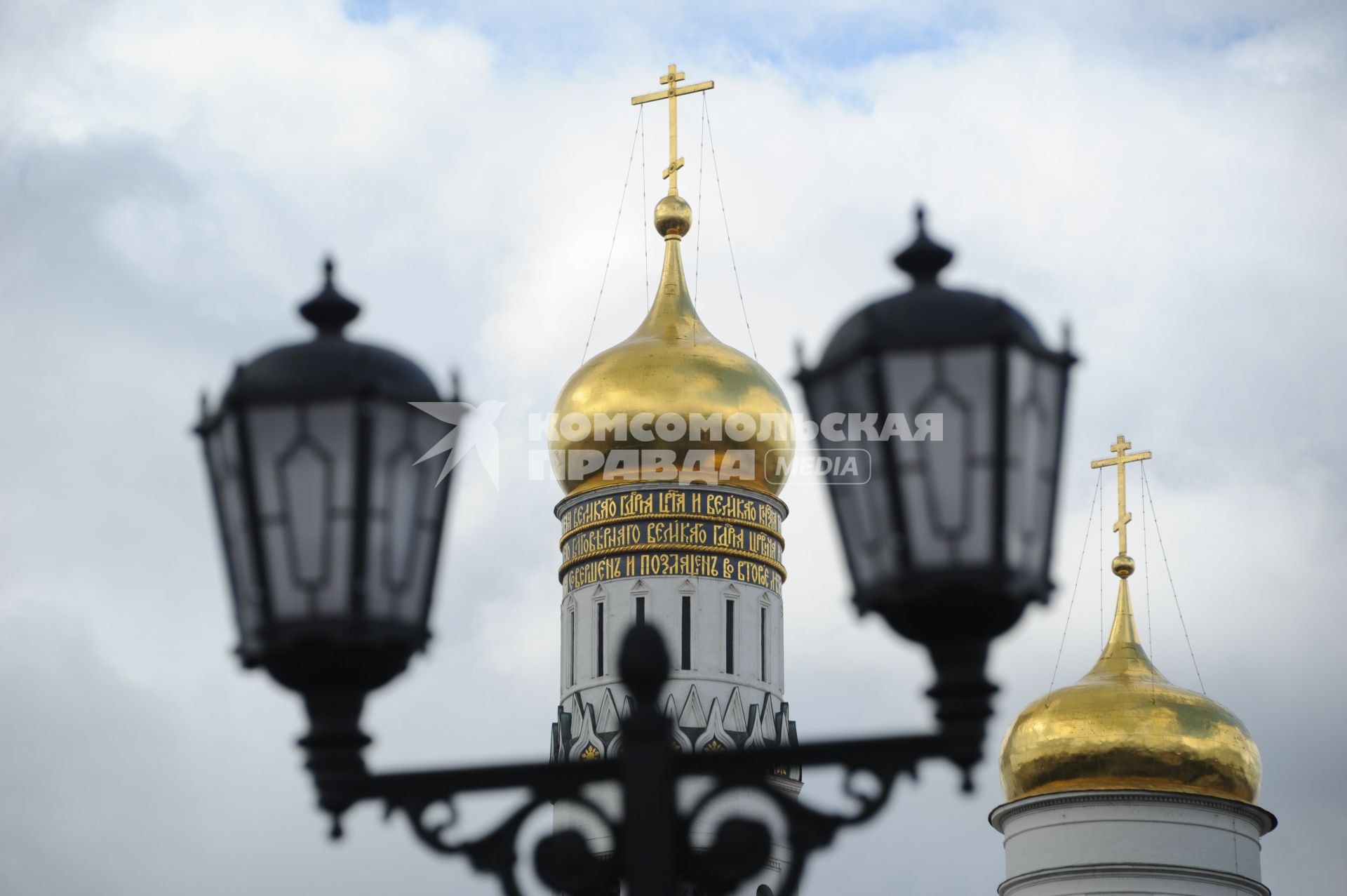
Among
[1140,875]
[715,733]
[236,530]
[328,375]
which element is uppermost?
[715,733]

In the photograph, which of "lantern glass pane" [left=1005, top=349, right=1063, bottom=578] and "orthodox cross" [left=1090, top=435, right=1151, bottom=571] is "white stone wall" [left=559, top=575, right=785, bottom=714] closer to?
"orthodox cross" [left=1090, top=435, right=1151, bottom=571]

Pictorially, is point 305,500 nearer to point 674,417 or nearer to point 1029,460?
point 1029,460

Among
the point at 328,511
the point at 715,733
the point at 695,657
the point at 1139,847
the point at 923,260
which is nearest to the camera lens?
the point at 328,511

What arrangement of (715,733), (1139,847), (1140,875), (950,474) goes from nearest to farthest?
(950,474)
(715,733)
(1140,875)
(1139,847)

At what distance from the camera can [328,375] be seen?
3.99 metres

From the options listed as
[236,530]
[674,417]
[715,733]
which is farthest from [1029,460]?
[674,417]

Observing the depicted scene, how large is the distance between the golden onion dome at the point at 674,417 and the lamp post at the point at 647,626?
24091 mm

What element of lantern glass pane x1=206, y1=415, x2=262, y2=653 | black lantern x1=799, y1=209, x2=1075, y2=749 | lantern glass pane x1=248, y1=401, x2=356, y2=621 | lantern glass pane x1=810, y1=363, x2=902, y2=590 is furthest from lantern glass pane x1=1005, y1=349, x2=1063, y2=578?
lantern glass pane x1=206, y1=415, x2=262, y2=653

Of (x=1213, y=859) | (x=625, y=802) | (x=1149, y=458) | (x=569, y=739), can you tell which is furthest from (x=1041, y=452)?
(x=1149, y=458)

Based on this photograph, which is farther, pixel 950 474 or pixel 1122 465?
pixel 1122 465

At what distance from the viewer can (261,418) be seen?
3957 millimetres

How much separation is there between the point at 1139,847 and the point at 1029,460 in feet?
83.8

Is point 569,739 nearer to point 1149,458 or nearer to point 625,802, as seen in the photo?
point 1149,458

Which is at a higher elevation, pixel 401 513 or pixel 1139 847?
pixel 1139 847
